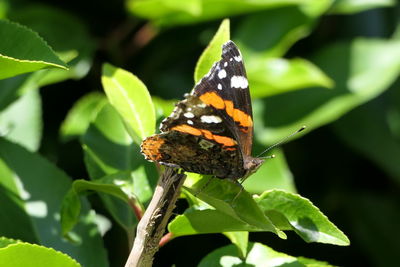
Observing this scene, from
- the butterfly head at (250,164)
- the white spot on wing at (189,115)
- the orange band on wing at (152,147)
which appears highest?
the white spot on wing at (189,115)

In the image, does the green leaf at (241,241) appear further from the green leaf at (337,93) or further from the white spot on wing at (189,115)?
the green leaf at (337,93)

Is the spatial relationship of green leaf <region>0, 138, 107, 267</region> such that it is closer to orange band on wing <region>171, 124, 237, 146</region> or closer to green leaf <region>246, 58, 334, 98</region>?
orange band on wing <region>171, 124, 237, 146</region>

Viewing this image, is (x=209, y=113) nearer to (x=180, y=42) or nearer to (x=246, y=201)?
(x=246, y=201)

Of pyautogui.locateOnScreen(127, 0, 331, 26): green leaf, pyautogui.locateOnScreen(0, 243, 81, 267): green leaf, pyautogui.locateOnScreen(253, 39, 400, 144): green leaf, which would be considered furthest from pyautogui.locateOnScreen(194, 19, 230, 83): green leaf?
pyautogui.locateOnScreen(253, 39, 400, 144): green leaf

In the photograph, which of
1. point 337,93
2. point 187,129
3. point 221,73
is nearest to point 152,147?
point 187,129

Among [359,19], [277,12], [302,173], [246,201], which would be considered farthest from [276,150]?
[359,19]

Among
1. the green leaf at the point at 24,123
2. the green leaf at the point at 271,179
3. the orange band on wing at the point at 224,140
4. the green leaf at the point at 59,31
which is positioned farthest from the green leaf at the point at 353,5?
the orange band on wing at the point at 224,140
